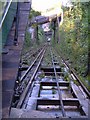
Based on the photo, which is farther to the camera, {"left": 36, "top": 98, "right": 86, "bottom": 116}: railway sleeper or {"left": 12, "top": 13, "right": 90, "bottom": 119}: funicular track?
{"left": 36, "top": 98, "right": 86, "bottom": 116}: railway sleeper

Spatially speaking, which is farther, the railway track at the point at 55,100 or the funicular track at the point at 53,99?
the railway track at the point at 55,100

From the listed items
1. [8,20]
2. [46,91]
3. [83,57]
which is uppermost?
[8,20]

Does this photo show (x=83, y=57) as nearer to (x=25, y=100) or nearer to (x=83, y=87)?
(x=83, y=87)

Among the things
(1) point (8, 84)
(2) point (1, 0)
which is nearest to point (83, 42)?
(2) point (1, 0)

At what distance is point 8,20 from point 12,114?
2903 millimetres

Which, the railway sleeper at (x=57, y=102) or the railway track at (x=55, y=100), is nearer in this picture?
the railway track at (x=55, y=100)

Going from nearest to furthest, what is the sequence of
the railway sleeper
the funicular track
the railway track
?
the funicular track < the railway track < the railway sleeper

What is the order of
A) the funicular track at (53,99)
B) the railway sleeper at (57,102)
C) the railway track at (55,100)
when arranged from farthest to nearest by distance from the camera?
the railway sleeper at (57,102)
the railway track at (55,100)
the funicular track at (53,99)

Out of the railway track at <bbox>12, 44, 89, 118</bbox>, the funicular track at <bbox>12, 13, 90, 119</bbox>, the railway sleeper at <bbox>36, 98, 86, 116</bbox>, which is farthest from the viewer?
the railway sleeper at <bbox>36, 98, 86, 116</bbox>

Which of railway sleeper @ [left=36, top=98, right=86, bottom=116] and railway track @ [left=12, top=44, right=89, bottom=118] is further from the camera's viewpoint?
railway sleeper @ [left=36, top=98, right=86, bottom=116]

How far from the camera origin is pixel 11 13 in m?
5.99

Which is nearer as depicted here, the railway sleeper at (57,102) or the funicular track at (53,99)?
the funicular track at (53,99)

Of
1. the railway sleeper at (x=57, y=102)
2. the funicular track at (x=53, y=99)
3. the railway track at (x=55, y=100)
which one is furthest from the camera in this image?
the railway sleeper at (x=57, y=102)

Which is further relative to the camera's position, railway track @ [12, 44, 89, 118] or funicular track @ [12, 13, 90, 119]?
railway track @ [12, 44, 89, 118]
